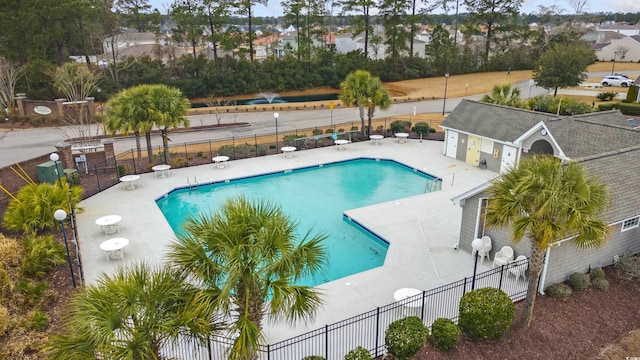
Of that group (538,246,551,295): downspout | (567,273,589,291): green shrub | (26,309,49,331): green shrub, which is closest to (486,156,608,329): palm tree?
(538,246,551,295): downspout

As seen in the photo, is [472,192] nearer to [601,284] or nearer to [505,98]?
[601,284]

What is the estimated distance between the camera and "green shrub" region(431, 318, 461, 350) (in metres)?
10.8

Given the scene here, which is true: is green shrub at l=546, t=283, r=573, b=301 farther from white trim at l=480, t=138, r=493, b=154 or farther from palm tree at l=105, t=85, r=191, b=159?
palm tree at l=105, t=85, r=191, b=159

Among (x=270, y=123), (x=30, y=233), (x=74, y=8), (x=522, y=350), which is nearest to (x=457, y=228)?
(x=522, y=350)

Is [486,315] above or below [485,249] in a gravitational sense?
above

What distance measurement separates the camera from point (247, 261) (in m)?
7.63

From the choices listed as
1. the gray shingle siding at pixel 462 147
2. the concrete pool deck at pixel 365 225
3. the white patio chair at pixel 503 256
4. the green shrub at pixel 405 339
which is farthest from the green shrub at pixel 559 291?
the gray shingle siding at pixel 462 147

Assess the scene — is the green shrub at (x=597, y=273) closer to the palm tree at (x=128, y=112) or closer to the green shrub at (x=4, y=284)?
the green shrub at (x=4, y=284)

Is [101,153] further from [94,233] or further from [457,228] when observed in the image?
[457,228]

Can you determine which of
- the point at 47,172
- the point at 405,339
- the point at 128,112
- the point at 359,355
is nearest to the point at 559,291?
the point at 405,339

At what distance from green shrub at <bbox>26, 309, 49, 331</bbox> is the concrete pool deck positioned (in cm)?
255

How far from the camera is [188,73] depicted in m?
60.4

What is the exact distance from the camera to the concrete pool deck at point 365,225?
1377 centimetres

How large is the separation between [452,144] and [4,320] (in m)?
23.6
